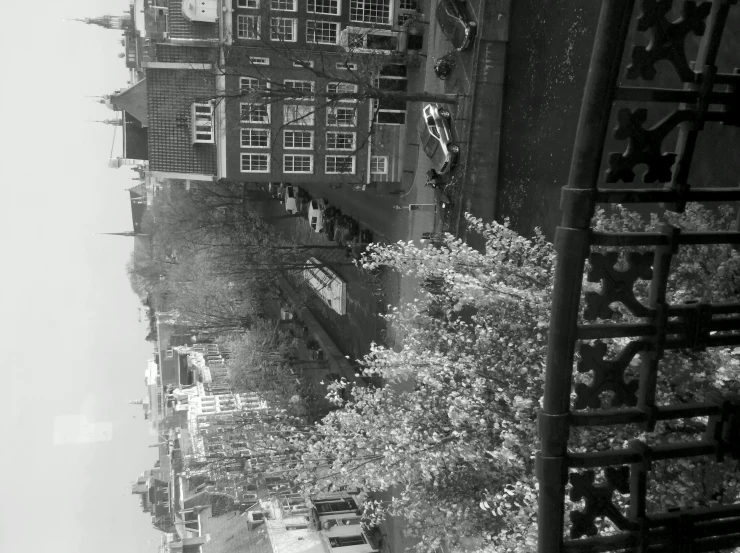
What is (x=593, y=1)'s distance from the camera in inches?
859

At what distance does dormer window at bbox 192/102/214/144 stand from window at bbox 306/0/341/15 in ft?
23.7

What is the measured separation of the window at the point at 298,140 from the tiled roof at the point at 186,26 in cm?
606

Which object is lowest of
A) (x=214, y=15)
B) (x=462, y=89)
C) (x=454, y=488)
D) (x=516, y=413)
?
(x=454, y=488)

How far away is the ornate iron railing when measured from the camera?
21.0 feet

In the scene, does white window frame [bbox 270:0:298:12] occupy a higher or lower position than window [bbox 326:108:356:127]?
higher

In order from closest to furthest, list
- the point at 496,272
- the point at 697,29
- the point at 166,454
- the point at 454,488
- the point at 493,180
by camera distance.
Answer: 1. the point at 697,29
2. the point at 496,272
3. the point at 454,488
4. the point at 493,180
5. the point at 166,454

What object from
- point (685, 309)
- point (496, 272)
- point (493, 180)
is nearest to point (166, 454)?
point (493, 180)

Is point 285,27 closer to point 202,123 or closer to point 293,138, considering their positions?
point 293,138

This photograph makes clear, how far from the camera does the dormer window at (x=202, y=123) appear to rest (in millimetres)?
33062

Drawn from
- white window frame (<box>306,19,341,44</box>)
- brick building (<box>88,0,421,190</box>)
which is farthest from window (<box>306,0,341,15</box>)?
white window frame (<box>306,19,341,44</box>)

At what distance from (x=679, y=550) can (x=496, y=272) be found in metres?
12.5

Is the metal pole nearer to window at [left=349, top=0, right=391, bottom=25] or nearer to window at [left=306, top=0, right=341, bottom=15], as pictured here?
window at [left=306, top=0, right=341, bottom=15]

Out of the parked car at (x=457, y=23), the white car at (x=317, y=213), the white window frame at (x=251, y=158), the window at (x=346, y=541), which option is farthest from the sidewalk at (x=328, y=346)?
the parked car at (x=457, y=23)

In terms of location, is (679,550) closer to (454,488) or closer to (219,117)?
(454,488)
